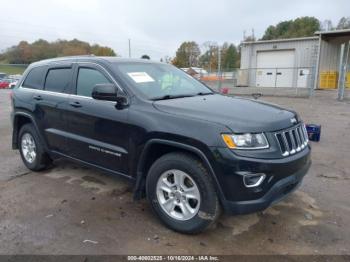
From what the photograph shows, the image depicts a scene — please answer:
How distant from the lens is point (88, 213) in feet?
12.1

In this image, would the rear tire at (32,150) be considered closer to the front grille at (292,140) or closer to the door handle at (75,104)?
the door handle at (75,104)

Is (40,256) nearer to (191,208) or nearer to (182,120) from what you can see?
(191,208)

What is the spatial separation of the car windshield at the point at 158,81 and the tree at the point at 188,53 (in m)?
64.4

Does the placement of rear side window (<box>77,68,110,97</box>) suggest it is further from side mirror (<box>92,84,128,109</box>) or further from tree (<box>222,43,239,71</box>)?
tree (<box>222,43,239,71</box>)

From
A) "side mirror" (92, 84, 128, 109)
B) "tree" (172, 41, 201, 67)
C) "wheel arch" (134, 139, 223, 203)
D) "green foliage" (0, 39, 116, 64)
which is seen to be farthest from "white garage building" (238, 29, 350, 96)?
"tree" (172, 41, 201, 67)

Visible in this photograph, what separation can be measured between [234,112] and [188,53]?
71.1m

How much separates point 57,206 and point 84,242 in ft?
3.25

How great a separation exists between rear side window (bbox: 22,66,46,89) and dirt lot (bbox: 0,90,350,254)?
1424mm

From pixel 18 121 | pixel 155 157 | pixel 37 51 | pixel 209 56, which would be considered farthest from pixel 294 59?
pixel 209 56

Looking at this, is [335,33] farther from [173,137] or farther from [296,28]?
[296,28]

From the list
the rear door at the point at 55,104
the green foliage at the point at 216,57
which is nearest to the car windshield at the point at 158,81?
the rear door at the point at 55,104

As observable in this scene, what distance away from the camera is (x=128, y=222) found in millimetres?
3496

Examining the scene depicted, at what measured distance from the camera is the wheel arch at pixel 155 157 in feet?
9.49

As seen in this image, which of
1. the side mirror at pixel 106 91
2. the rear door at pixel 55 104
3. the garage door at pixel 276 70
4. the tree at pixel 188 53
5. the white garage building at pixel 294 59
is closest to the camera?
the side mirror at pixel 106 91
